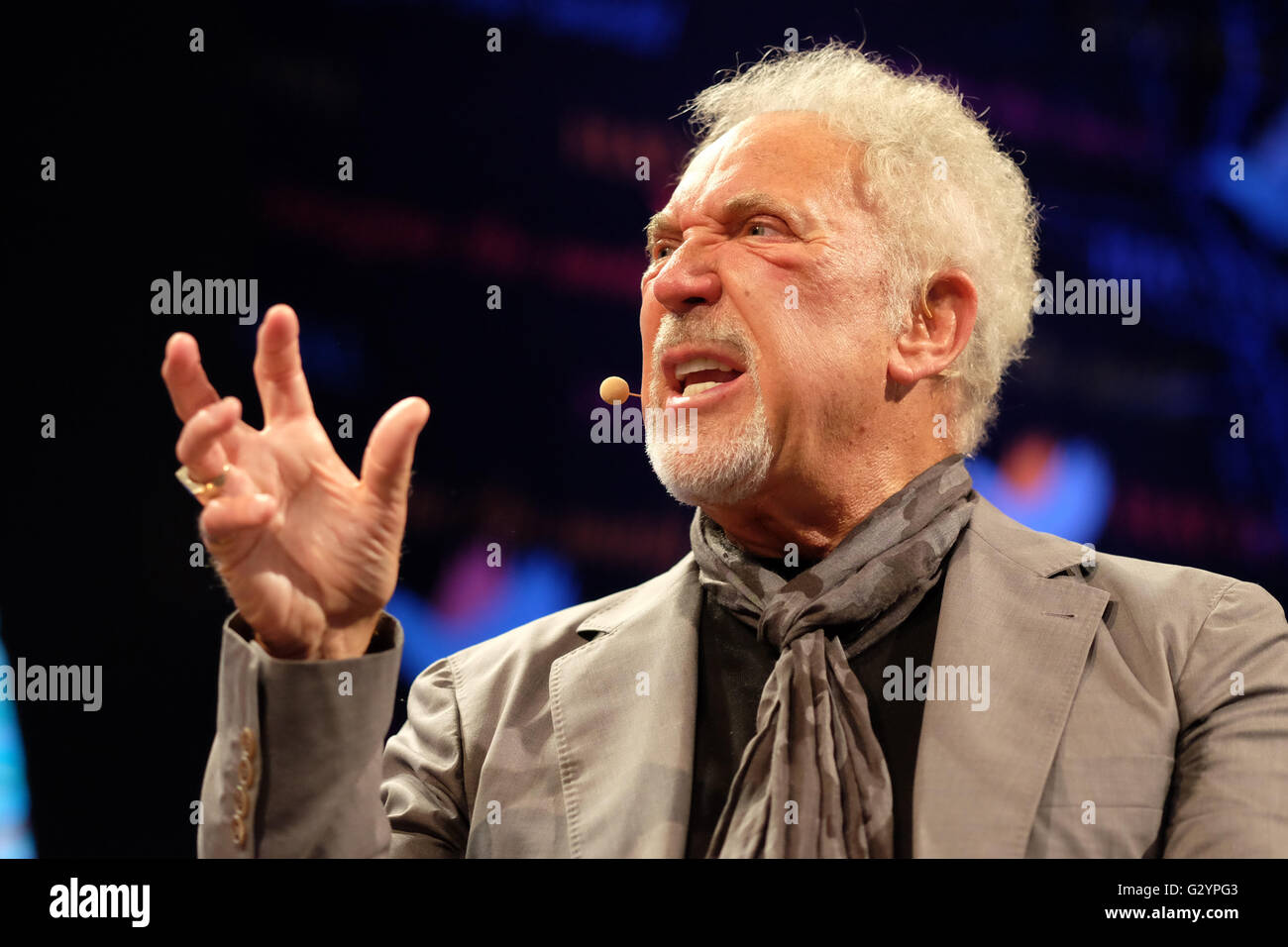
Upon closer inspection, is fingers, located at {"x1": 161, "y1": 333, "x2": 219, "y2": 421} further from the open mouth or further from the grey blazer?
the open mouth

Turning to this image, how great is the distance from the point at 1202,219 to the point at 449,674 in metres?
1.62

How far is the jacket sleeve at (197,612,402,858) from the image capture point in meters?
1.43

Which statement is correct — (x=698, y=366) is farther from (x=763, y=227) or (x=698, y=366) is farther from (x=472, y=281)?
(x=472, y=281)

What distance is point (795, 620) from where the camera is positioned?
1.77m

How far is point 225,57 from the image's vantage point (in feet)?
7.89

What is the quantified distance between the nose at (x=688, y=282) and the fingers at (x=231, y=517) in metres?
0.80

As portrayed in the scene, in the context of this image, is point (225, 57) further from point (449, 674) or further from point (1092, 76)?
point (1092, 76)

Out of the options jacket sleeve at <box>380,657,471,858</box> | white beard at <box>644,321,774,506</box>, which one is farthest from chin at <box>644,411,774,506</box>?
jacket sleeve at <box>380,657,471,858</box>

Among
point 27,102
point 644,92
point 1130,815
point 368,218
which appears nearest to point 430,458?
point 368,218

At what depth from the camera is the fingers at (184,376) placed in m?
1.36

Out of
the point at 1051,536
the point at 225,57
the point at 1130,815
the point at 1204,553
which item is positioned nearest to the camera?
the point at 1130,815

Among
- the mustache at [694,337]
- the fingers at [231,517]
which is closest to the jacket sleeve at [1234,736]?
the mustache at [694,337]

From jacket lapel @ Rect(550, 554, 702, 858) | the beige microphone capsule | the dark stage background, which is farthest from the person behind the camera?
the dark stage background

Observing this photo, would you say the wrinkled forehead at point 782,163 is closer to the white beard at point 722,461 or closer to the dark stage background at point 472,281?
the white beard at point 722,461
